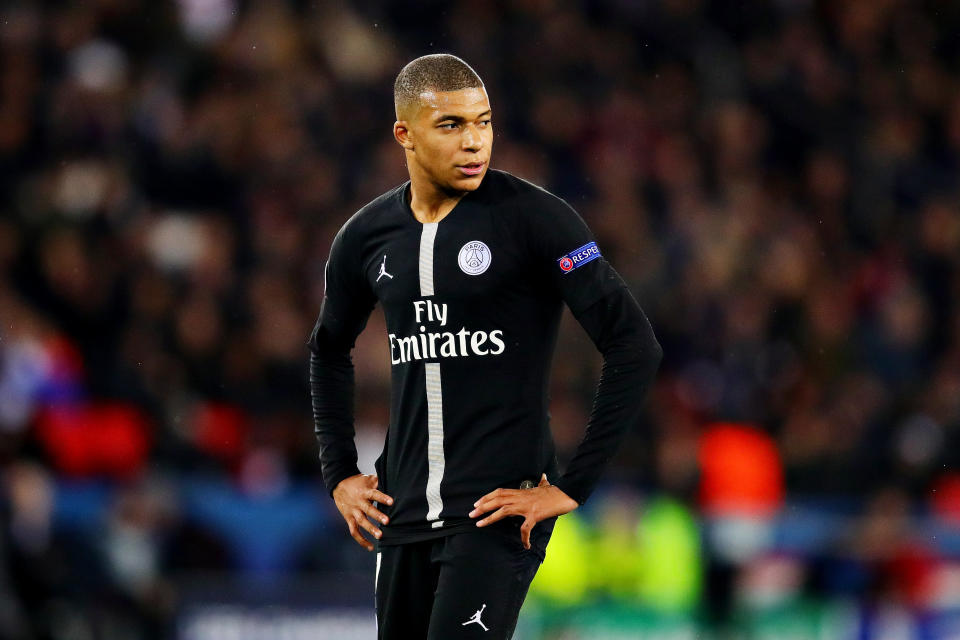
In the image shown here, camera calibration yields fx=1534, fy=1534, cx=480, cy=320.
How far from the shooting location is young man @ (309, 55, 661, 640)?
421 centimetres

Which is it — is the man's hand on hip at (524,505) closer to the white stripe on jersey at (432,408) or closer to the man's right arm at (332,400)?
the white stripe on jersey at (432,408)

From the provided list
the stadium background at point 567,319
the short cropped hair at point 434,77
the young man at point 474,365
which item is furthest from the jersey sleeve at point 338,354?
the stadium background at point 567,319

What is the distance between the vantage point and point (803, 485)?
10.3 m

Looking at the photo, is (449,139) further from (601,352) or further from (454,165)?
(601,352)

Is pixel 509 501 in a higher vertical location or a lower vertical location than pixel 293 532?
higher

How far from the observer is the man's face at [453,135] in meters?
4.27

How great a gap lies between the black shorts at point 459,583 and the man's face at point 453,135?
0.99 metres

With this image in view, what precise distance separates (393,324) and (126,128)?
8.33 metres

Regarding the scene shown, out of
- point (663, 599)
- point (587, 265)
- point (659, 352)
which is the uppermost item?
point (587, 265)

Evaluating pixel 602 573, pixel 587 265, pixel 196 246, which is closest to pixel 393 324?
pixel 587 265

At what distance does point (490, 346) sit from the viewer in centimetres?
430

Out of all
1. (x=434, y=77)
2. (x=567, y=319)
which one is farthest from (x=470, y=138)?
(x=567, y=319)

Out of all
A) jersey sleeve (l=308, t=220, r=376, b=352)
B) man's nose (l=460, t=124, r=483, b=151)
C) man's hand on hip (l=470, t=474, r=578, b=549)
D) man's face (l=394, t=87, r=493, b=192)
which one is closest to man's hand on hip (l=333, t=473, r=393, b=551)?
man's hand on hip (l=470, t=474, r=578, b=549)

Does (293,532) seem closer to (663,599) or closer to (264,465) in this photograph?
(264,465)
